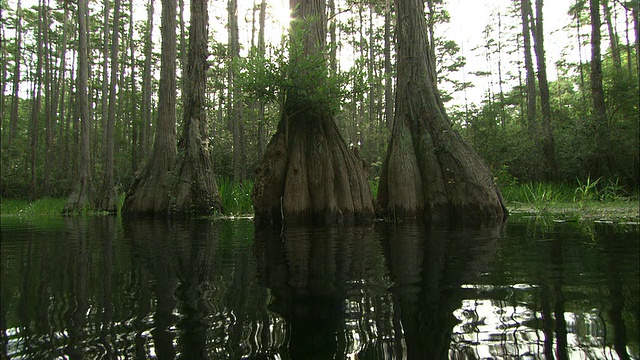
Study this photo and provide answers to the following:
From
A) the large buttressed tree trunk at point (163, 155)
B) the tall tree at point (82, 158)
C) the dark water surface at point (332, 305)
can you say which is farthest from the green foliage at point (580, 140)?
the tall tree at point (82, 158)

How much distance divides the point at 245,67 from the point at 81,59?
11759mm

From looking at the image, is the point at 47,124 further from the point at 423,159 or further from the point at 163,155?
the point at 423,159

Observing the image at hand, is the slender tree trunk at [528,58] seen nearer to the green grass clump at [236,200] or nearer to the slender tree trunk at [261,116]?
the slender tree trunk at [261,116]

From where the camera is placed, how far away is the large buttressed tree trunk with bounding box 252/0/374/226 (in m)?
6.86

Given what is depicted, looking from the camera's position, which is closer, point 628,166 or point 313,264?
point 313,264

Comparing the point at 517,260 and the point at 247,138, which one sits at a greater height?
the point at 247,138

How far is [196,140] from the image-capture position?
31.5ft

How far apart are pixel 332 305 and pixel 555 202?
8.34 m

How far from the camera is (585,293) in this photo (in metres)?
1.70

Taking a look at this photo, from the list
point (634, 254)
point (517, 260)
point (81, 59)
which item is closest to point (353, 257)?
point (517, 260)

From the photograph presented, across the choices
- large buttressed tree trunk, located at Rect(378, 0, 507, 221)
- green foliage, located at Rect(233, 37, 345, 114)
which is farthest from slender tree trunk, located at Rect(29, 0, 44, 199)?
large buttressed tree trunk, located at Rect(378, 0, 507, 221)

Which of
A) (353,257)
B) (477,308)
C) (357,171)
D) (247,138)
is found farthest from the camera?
(247,138)

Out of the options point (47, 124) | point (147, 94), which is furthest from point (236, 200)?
point (47, 124)

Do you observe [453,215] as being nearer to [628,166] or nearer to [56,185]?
[628,166]
